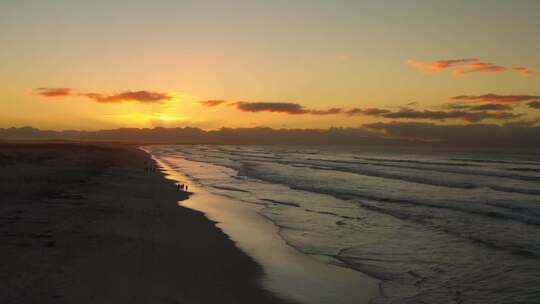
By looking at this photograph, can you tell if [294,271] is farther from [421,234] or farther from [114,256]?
[421,234]

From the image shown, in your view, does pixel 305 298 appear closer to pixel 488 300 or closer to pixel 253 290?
pixel 253 290

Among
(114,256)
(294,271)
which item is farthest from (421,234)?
(114,256)

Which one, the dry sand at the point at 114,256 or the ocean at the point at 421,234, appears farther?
the ocean at the point at 421,234

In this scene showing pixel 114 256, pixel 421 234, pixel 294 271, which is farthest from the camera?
pixel 421 234

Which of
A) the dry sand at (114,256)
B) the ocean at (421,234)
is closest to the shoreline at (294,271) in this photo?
the ocean at (421,234)

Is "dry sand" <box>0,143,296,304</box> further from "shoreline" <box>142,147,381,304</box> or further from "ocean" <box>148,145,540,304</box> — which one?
"ocean" <box>148,145,540,304</box>

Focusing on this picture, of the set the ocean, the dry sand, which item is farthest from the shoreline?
the dry sand

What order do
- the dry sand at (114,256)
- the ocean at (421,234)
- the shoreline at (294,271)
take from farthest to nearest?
the ocean at (421,234)
the shoreline at (294,271)
the dry sand at (114,256)

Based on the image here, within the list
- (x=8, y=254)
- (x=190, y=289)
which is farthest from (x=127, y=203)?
(x=190, y=289)

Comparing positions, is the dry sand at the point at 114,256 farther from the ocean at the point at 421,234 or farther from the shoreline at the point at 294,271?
the ocean at the point at 421,234
